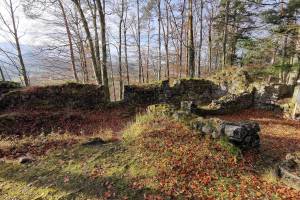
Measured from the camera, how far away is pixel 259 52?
11664 mm

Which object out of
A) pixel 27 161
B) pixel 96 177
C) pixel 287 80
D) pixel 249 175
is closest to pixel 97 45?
pixel 27 161

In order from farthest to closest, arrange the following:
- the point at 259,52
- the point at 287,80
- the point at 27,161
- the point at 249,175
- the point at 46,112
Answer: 1. the point at 287,80
2. the point at 259,52
3. the point at 46,112
4. the point at 27,161
5. the point at 249,175

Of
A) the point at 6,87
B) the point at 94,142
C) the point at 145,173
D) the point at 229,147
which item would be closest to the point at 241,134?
the point at 229,147

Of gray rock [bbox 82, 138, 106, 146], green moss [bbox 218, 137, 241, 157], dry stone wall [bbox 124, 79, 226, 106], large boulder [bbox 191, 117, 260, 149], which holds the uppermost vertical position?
dry stone wall [bbox 124, 79, 226, 106]

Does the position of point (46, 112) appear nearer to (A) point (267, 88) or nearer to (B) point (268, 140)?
(B) point (268, 140)

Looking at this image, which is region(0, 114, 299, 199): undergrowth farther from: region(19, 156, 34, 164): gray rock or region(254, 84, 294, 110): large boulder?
region(254, 84, 294, 110): large boulder

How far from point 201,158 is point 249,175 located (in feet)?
3.36

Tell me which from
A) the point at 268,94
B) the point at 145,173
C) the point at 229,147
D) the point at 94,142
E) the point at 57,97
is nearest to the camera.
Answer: the point at 145,173

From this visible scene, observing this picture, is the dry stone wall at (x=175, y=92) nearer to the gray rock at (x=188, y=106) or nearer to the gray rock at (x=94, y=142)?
the gray rock at (x=188, y=106)

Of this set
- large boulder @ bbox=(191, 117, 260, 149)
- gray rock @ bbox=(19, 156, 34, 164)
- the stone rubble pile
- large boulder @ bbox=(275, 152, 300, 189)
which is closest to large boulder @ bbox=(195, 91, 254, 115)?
the stone rubble pile

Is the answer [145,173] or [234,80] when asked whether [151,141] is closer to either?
[145,173]

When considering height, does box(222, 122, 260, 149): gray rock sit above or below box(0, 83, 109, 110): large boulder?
below

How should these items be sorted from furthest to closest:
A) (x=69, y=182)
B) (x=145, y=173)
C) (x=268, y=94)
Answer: (x=268, y=94)
(x=145, y=173)
(x=69, y=182)

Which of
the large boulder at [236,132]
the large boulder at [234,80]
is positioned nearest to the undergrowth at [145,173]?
the large boulder at [236,132]
